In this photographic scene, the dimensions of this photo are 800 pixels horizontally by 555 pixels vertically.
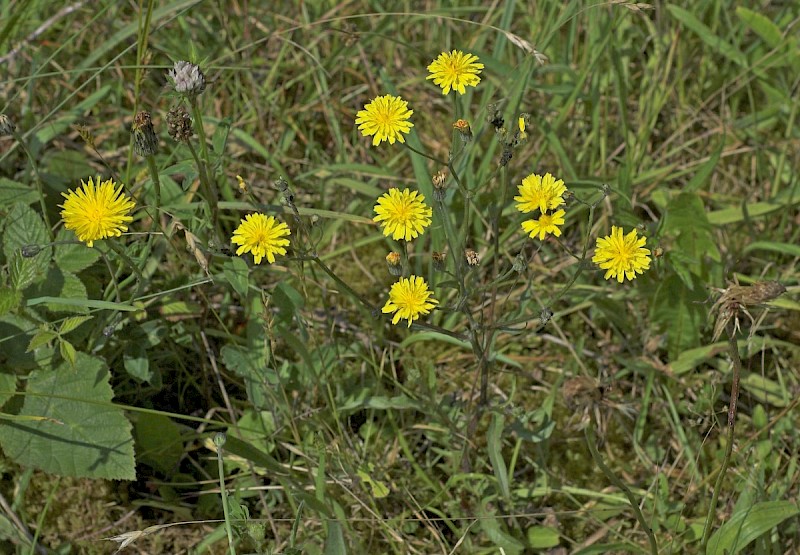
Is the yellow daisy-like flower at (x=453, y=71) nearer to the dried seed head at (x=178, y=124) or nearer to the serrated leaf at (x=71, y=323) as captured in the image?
the dried seed head at (x=178, y=124)

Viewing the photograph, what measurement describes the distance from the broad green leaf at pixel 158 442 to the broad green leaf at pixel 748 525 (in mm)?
1458

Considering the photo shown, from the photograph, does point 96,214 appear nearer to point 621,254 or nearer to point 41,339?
point 41,339

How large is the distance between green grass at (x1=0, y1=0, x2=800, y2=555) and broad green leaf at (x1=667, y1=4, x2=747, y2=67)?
0.01 m

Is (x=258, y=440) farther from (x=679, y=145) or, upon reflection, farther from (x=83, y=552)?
(x=679, y=145)

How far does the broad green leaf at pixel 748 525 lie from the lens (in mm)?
1943

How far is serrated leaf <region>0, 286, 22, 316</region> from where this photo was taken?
1.97m

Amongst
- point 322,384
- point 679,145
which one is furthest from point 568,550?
point 679,145

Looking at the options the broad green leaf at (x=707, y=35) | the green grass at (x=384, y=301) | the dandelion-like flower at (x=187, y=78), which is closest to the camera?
the dandelion-like flower at (x=187, y=78)

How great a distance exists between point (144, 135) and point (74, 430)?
0.81 metres

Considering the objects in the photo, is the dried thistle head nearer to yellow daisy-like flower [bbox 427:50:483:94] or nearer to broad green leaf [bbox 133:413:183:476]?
yellow daisy-like flower [bbox 427:50:483:94]

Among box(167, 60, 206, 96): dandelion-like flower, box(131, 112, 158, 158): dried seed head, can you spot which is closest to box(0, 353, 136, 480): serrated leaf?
box(131, 112, 158, 158): dried seed head

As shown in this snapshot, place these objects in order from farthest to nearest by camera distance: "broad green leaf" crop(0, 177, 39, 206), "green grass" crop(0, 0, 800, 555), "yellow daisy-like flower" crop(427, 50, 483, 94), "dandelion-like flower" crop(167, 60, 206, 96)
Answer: "broad green leaf" crop(0, 177, 39, 206) < "green grass" crop(0, 0, 800, 555) < "yellow daisy-like flower" crop(427, 50, 483, 94) < "dandelion-like flower" crop(167, 60, 206, 96)

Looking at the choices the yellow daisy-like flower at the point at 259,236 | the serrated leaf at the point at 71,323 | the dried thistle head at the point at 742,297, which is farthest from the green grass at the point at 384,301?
the dried thistle head at the point at 742,297

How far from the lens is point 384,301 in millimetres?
2688
